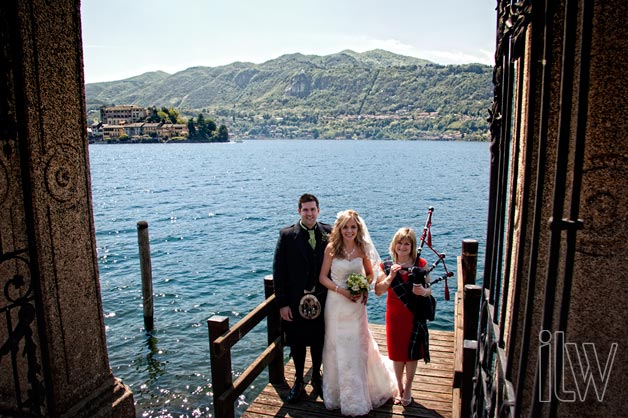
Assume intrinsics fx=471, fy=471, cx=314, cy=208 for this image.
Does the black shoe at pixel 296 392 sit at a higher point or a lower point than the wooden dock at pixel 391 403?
higher

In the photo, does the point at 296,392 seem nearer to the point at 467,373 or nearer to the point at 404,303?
the point at 404,303

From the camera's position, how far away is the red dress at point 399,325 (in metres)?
5.23

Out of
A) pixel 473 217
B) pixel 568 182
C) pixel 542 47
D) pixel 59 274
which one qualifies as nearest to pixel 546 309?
pixel 568 182

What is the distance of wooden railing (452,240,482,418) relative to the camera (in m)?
3.78

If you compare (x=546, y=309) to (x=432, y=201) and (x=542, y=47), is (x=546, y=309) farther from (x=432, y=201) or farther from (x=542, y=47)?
(x=432, y=201)

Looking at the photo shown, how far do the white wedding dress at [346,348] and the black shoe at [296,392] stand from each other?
1.45 ft

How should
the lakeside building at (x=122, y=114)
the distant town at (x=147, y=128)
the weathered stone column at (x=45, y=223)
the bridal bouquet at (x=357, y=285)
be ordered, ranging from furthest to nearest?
the lakeside building at (x=122, y=114), the distant town at (x=147, y=128), the bridal bouquet at (x=357, y=285), the weathered stone column at (x=45, y=223)

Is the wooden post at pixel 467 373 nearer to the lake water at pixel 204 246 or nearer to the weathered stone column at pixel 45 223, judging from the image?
the weathered stone column at pixel 45 223

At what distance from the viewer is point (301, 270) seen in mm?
5242

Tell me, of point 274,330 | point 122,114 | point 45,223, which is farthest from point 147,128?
point 45,223

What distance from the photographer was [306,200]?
5164mm

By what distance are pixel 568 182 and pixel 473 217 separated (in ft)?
107

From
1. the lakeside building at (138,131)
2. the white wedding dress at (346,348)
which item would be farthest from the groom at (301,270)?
the lakeside building at (138,131)

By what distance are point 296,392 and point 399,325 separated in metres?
1.49
